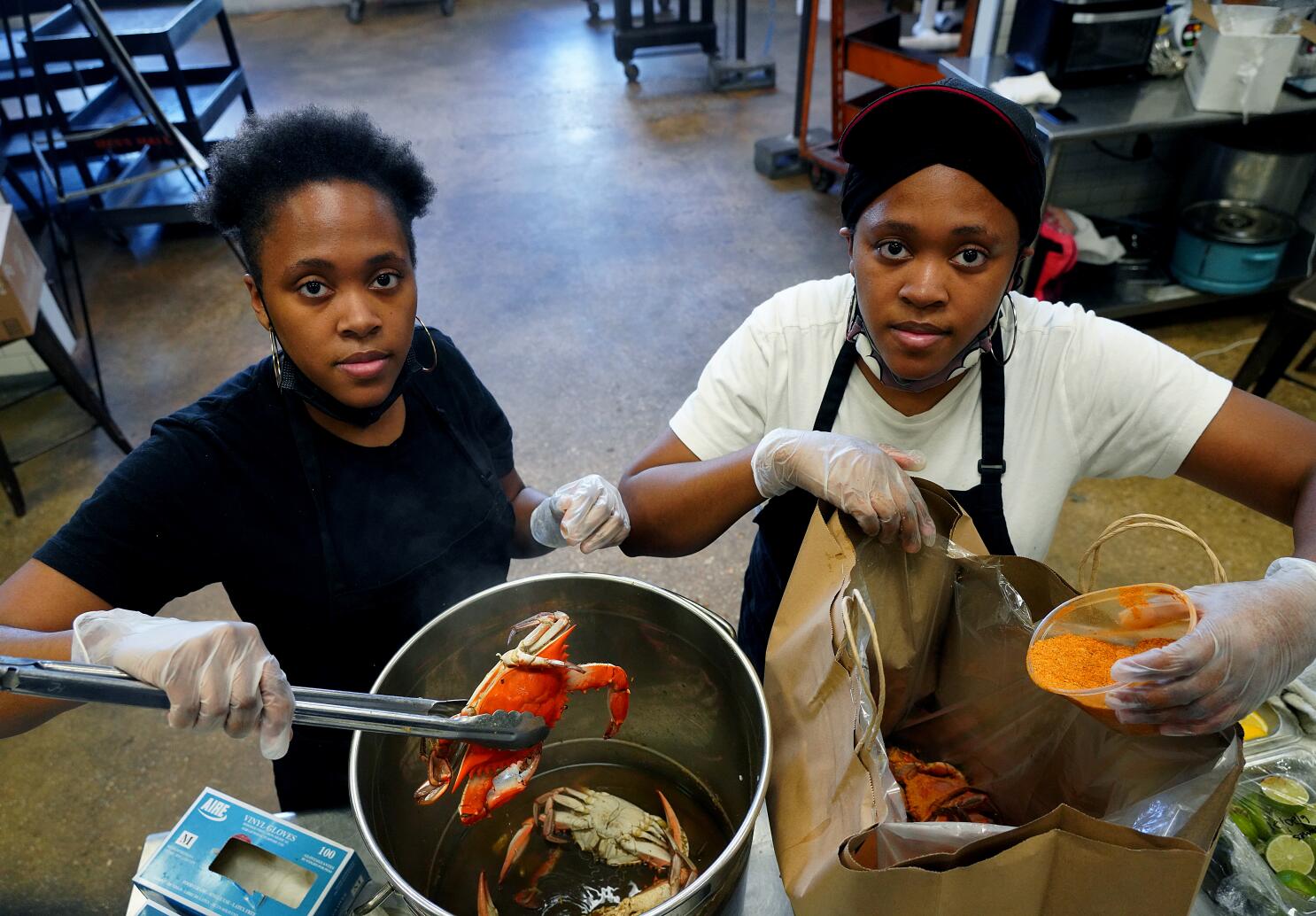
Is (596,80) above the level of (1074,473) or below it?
below

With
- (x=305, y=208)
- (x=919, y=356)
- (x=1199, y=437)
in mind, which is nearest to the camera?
(x=305, y=208)

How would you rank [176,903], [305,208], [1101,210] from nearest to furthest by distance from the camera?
[176,903] < [305,208] < [1101,210]

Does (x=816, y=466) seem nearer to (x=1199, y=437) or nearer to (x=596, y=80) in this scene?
(x=1199, y=437)

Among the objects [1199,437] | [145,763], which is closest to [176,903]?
[1199,437]

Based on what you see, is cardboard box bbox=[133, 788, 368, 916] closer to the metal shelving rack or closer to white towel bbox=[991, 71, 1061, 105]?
white towel bbox=[991, 71, 1061, 105]

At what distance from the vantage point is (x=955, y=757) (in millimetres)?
Answer: 1282

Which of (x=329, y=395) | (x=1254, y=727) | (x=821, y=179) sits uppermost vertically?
(x=329, y=395)

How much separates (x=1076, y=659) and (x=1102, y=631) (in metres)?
0.08

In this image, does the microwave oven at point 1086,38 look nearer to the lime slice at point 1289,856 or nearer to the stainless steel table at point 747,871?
the lime slice at point 1289,856

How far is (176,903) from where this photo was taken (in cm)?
104

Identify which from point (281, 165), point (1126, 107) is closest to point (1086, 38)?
point (1126, 107)

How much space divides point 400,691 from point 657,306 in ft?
12.1

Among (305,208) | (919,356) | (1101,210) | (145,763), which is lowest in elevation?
(145,763)

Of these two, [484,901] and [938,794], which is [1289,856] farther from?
[484,901]
